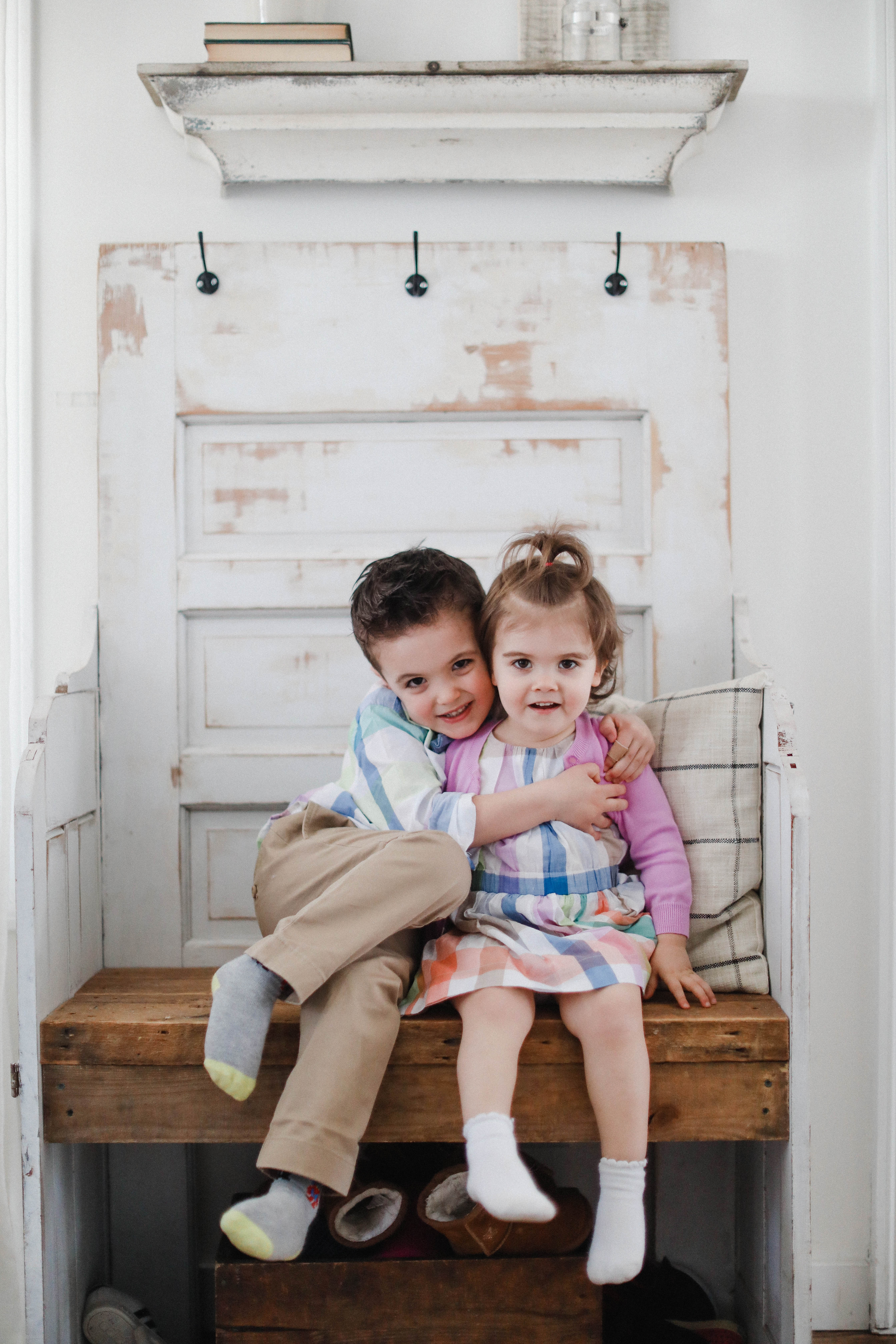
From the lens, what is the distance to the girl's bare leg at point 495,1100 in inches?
38.5

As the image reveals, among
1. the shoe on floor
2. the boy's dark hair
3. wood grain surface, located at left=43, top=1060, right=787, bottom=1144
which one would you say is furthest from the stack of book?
the shoe on floor

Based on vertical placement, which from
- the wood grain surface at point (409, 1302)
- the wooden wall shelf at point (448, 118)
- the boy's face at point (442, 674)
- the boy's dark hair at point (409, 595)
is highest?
the wooden wall shelf at point (448, 118)

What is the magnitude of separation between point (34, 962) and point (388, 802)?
1.68 feet

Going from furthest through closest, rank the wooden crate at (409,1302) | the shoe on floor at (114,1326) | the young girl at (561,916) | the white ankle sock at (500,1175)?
the shoe on floor at (114,1326) < the wooden crate at (409,1302) < the young girl at (561,916) < the white ankle sock at (500,1175)

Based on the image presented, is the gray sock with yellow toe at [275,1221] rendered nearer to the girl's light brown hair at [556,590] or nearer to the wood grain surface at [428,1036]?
the wood grain surface at [428,1036]

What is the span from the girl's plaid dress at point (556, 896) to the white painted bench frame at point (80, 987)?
0.15m

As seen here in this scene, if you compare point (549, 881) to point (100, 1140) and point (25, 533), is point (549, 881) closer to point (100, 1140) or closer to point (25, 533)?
point (100, 1140)

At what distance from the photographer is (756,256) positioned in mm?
1669

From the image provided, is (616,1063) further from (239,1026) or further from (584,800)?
(239,1026)

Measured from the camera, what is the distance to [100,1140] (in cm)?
122

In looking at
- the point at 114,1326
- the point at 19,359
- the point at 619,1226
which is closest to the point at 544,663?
the point at 619,1226

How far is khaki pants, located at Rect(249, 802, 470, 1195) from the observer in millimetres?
1029

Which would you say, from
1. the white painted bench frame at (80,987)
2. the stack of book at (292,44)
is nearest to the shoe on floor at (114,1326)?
the white painted bench frame at (80,987)

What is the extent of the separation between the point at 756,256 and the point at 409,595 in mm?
946
